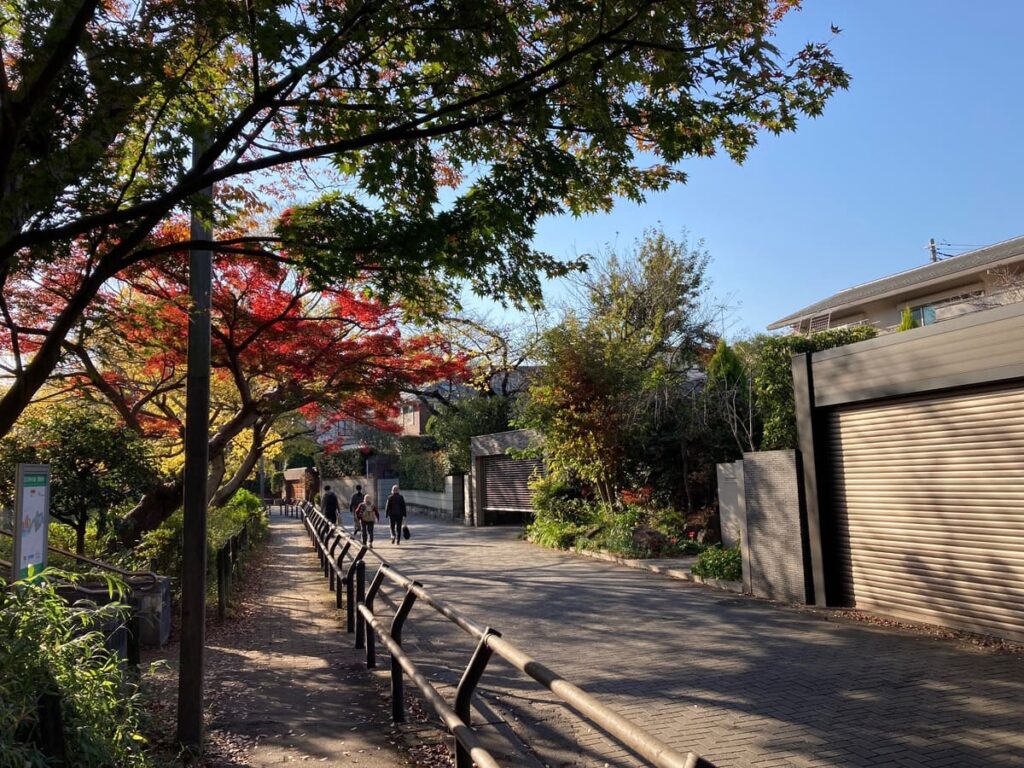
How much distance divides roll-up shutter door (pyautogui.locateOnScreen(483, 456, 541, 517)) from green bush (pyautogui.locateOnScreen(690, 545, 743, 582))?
35.5 ft

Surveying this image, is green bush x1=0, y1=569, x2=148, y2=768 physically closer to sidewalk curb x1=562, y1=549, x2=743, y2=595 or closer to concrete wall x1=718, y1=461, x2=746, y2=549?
sidewalk curb x1=562, y1=549, x2=743, y2=595

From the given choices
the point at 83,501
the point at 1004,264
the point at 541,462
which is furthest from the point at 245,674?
the point at 1004,264

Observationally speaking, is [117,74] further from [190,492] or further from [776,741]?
[776,741]

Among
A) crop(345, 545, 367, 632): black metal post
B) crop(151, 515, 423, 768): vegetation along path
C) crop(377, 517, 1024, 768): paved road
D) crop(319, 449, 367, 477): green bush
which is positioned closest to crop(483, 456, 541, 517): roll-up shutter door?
crop(377, 517, 1024, 768): paved road

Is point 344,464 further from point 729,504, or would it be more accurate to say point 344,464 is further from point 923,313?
point 729,504

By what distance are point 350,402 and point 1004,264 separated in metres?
17.5

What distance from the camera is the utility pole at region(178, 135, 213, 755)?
201 inches

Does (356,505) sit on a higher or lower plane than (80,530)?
lower

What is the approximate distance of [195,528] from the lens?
17.4 feet

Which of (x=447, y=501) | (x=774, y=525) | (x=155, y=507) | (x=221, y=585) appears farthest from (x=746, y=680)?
Result: (x=447, y=501)

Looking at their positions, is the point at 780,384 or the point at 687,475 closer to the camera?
the point at 780,384

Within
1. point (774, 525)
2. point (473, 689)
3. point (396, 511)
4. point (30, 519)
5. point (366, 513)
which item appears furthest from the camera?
point (396, 511)

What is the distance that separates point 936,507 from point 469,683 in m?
6.87

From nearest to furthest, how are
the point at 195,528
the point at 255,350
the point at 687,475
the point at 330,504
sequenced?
the point at 195,528
the point at 255,350
the point at 687,475
the point at 330,504
